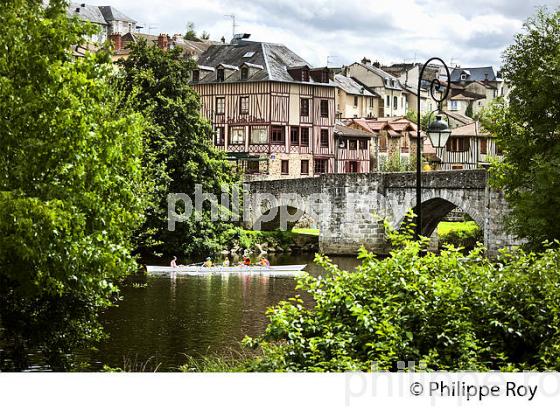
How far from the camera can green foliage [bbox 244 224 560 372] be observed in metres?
6.49

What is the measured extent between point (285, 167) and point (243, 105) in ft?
8.16

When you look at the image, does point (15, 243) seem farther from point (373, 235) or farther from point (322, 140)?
point (322, 140)

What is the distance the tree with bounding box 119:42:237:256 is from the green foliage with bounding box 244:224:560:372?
16551 mm

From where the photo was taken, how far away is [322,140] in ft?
115

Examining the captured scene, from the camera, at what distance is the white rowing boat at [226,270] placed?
21.7 m

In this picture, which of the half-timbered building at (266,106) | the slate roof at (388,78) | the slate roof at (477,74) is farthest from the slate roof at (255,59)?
the slate roof at (477,74)

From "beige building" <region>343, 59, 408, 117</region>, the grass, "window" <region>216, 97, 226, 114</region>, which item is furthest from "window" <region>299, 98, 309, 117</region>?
the grass

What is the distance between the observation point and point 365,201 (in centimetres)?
2709

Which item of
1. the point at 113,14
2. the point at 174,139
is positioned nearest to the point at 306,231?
the point at 174,139

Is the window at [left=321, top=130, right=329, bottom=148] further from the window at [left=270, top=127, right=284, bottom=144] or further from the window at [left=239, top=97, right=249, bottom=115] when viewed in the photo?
the window at [left=239, top=97, right=249, bottom=115]

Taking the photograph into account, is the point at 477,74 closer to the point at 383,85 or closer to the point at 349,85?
the point at 383,85

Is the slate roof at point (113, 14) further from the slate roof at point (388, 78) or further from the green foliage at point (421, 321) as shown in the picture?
the slate roof at point (388, 78)

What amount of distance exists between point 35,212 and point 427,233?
70.6ft
